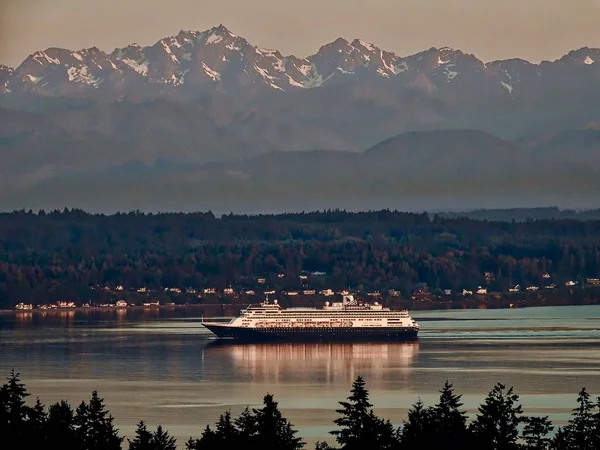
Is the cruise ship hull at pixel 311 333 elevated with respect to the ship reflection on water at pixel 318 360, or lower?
elevated

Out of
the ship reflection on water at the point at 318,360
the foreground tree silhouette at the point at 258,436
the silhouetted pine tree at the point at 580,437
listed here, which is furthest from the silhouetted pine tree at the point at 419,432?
the ship reflection on water at the point at 318,360

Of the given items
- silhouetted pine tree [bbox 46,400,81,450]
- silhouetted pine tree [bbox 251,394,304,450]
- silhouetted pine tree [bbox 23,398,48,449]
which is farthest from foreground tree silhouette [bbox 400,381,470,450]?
silhouetted pine tree [bbox 23,398,48,449]

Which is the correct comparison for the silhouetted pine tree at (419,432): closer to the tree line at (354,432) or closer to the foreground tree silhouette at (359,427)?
the tree line at (354,432)

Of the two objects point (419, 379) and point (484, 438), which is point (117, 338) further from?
point (484, 438)

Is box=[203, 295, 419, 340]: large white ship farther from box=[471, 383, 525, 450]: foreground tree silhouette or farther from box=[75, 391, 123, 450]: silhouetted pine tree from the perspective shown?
box=[471, 383, 525, 450]: foreground tree silhouette

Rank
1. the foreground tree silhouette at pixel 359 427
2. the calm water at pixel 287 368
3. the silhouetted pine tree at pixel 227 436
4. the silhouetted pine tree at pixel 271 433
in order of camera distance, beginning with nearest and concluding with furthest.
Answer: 1. the foreground tree silhouette at pixel 359 427
2. the silhouetted pine tree at pixel 271 433
3. the silhouetted pine tree at pixel 227 436
4. the calm water at pixel 287 368

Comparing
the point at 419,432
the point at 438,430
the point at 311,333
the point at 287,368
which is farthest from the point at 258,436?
the point at 311,333
